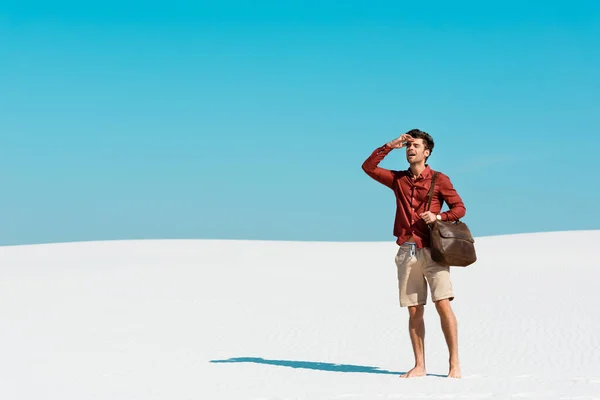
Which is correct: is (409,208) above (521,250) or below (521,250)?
below

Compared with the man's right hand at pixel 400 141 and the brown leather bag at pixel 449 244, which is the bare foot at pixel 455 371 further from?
the man's right hand at pixel 400 141

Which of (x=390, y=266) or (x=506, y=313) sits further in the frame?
(x=390, y=266)

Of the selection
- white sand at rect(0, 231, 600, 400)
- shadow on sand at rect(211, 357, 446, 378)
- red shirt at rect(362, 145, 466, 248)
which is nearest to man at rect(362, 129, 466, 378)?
red shirt at rect(362, 145, 466, 248)

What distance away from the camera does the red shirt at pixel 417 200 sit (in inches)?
260

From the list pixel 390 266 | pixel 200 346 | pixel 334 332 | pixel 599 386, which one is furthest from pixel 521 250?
pixel 599 386

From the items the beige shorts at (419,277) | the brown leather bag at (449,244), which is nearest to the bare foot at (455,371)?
the beige shorts at (419,277)

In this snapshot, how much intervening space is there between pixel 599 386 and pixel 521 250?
1676cm

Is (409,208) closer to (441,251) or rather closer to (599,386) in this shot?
(441,251)

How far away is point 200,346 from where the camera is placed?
9211 mm

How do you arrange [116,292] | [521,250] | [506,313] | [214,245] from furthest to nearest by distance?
[214,245], [521,250], [116,292], [506,313]

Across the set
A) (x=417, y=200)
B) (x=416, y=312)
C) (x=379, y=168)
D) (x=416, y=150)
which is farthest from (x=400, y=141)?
(x=416, y=312)

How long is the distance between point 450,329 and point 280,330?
13.0ft

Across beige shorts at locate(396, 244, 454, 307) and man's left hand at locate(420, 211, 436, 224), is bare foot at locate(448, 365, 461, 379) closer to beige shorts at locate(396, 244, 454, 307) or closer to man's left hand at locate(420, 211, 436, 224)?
beige shorts at locate(396, 244, 454, 307)

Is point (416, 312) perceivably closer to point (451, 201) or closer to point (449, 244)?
point (449, 244)
